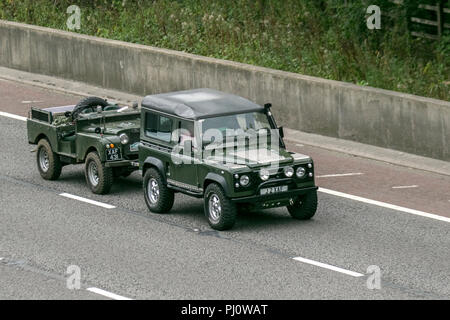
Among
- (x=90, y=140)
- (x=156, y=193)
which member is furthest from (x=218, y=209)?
(x=90, y=140)

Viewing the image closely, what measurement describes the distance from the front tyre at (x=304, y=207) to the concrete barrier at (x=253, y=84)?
176 inches

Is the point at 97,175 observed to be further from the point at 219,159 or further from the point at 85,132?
the point at 219,159

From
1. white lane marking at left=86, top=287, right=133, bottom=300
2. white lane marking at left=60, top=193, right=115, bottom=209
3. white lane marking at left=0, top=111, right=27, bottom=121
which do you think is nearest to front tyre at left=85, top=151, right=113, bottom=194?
white lane marking at left=60, top=193, right=115, bottom=209

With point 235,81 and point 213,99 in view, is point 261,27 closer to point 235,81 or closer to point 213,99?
point 235,81

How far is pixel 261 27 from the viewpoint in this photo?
29969 millimetres

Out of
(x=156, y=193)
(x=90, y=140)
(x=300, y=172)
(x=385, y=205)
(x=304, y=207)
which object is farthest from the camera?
(x=90, y=140)

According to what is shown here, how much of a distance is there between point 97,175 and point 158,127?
1.86 m

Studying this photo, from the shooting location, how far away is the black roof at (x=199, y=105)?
19047mm

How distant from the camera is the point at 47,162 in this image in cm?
2209

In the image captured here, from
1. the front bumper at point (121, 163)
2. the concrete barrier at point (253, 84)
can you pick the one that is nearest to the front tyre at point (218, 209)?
the front bumper at point (121, 163)

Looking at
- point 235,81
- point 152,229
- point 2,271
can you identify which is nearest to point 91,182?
point 152,229

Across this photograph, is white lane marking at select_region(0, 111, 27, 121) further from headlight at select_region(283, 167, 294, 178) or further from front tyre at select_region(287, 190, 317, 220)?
headlight at select_region(283, 167, 294, 178)

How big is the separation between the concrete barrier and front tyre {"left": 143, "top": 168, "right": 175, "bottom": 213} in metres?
5.58

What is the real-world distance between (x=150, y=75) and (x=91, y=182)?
7421mm
